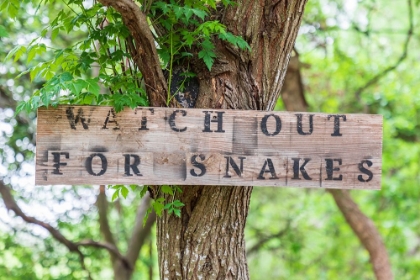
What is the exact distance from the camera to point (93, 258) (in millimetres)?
5793

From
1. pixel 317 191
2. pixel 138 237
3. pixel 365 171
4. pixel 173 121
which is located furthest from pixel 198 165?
pixel 317 191

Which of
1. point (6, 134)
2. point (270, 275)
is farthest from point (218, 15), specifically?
point (270, 275)

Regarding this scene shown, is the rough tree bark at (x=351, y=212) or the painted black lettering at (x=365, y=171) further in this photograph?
the rough tree bark at (x=351, y=212)

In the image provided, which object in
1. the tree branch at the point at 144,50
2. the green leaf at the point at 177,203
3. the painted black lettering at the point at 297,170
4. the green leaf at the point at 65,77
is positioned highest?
the tree branch at the point at 144,50

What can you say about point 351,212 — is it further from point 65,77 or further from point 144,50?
point 65,77

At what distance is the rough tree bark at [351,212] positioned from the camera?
5.27 m

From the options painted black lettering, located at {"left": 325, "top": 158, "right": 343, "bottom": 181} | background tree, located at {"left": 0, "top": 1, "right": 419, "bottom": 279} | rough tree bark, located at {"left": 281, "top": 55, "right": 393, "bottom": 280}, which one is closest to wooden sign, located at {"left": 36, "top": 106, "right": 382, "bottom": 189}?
painted black lettering, located at {"left": 325, "top": 158, "right": 343, "bottom": 181}

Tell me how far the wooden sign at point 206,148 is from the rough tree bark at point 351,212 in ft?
10.9

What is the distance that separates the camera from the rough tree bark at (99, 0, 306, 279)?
6.81 feet

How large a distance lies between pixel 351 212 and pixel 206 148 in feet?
12.9

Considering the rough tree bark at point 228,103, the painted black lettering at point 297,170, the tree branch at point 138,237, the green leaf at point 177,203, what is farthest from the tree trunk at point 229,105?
the tree branch at point 138,237

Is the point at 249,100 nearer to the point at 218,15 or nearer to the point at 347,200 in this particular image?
the point at 218,15

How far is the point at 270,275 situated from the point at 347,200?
4.71 meters

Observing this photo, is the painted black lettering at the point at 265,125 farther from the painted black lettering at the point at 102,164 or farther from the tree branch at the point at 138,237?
the tree branch at the point at 138,237
